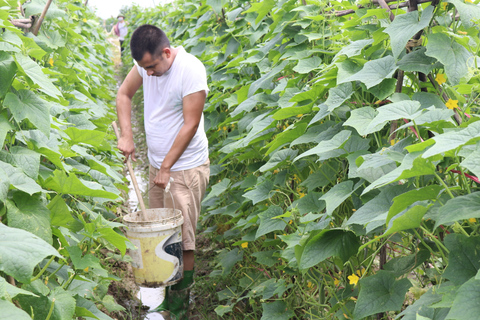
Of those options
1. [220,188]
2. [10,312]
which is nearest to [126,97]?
[220,188]

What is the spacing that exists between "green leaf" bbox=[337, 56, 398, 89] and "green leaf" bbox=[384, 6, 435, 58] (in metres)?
0.11

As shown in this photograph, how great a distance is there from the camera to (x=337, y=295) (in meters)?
2.06

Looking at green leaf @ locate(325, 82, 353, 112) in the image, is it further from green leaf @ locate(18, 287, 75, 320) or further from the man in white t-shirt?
the man in white t-shirt

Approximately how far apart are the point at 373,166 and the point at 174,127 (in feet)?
6.80

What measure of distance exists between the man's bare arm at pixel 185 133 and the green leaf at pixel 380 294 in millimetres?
1807

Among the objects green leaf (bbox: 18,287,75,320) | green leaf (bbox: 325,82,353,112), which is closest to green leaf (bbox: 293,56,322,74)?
green leaf (bbox: 325,82,353,112)

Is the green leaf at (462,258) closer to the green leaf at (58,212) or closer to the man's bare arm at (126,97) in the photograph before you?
Result: the green leaf at (58,212)

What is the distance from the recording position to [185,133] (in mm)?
3129

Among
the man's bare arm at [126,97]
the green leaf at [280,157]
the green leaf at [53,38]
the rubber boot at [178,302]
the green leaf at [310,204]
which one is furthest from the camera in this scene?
the green leaf at [53,38]

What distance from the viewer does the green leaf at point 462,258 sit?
117 cm

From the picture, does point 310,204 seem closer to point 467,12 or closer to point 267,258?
point 267,258

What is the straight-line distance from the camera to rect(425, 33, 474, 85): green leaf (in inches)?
62.0

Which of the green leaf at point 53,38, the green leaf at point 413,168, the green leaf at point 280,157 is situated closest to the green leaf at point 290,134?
the green leaf at point 280,157

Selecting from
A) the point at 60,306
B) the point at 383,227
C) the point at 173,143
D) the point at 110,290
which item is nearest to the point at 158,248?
the point at 173,143
